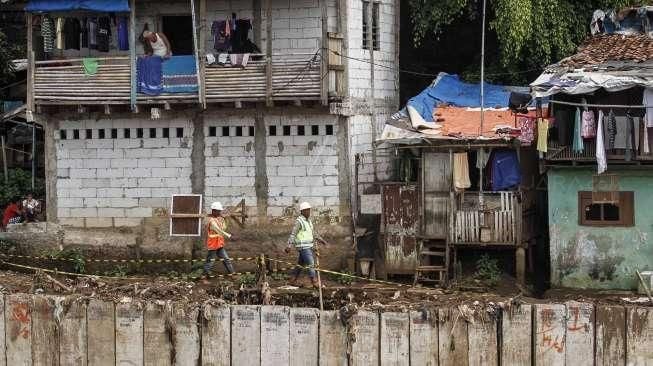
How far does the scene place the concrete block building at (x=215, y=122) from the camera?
2330cm

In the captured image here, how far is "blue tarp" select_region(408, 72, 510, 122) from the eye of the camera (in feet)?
80.3

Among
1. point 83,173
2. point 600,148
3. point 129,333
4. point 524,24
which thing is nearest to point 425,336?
point 129,333

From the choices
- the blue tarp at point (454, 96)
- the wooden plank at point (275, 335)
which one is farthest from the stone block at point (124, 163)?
the wooden plank at point (275, 335)

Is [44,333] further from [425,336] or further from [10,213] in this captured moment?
[10,213]

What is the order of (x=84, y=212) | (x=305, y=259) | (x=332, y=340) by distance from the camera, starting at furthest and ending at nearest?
(x=84, y=212) → (x=305, y=259) → (x=332, y=340)

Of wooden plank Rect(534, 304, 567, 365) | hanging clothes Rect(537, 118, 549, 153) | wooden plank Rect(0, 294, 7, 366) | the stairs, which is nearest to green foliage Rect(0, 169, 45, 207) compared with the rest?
the stairs

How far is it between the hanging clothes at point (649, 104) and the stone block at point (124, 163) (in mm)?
10774

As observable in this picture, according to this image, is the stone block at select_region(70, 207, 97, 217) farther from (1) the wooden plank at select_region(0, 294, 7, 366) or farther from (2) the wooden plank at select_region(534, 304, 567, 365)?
(2) the wooden plank at select_region(534, 304, 567, 365)

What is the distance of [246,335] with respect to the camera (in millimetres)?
15984

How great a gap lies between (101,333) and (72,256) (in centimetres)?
836

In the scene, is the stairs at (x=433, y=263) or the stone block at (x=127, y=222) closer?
the stairs at (x=433, y=263)

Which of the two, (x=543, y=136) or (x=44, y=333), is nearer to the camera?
(x=44, y=333)

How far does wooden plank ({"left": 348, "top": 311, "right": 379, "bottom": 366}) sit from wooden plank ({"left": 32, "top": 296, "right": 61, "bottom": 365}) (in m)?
4.56

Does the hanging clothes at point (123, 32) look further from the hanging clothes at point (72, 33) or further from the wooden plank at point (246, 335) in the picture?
the wooden plank at point (246, 335)
